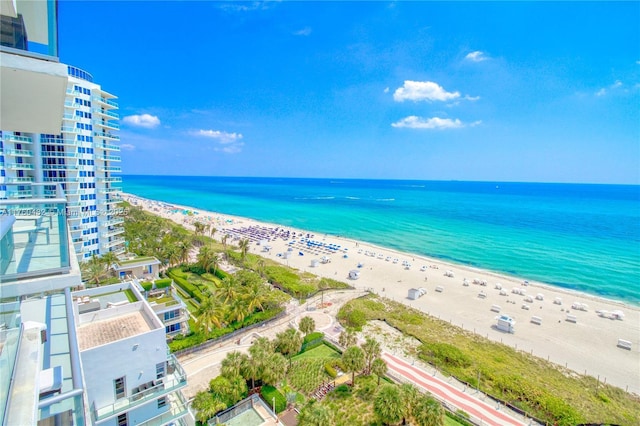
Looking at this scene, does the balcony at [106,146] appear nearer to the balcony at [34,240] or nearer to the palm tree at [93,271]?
the palm tree at [93,271]

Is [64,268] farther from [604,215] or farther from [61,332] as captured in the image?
[604,215]

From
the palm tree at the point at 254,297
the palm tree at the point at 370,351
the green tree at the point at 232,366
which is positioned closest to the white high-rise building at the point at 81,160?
the palm tree at the point at 254,297

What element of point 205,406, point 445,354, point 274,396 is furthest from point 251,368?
point 445,354

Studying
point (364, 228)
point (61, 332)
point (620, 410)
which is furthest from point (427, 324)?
point (364, 228)

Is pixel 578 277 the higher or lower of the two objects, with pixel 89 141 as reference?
lower

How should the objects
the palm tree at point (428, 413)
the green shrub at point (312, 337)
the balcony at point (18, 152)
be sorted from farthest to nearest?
the balcony at point (18, 152)
the green shrub at point (312, 337)
the palm tree at point (428, 413)

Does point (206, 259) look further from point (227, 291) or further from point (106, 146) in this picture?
point (106, 146)

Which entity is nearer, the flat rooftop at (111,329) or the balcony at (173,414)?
the flat rooftop at (111,329)
